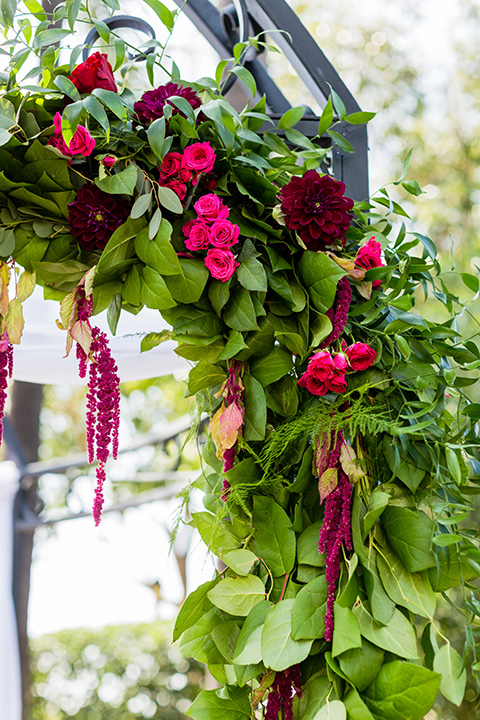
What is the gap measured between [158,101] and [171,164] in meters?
0.10

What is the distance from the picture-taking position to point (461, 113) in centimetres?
599

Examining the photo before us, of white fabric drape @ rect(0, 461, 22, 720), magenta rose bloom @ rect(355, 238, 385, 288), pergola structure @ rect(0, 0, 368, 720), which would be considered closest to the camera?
magenta rose bloom @ rect(355, 238, 385, 288)

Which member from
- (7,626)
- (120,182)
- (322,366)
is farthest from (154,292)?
(7,626)

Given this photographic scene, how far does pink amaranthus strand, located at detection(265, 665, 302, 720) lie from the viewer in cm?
88

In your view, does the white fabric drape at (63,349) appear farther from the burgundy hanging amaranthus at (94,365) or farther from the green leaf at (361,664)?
the green leaf at (361,664)

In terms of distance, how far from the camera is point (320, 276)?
3.11 feet

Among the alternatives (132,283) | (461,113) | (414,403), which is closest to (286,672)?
(414,403)

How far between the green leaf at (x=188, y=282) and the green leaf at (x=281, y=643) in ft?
1.54

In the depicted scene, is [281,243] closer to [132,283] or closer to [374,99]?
[132,283]

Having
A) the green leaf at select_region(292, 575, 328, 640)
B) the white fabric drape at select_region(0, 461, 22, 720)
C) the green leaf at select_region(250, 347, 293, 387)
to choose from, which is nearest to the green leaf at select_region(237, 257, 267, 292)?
the green leaf at select_region(250, 347, 293, 387)

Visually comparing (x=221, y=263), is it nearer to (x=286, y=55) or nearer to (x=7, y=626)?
(x=286, y=55)

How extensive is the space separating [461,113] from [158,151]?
594 cm

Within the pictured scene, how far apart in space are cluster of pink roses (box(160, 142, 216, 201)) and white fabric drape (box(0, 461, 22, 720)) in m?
2.55

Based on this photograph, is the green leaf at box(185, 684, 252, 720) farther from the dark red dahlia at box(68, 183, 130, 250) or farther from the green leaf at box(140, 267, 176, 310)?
the green leaf at box(140, 267, 176, 310)
